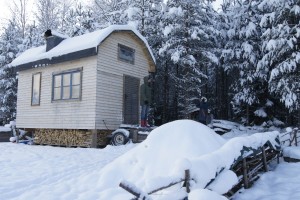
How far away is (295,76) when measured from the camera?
1545cm

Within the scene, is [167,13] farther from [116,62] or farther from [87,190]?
[87,190]

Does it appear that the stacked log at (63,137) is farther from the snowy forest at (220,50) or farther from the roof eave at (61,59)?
the snowy forest at (220,50)

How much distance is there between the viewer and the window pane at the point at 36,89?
16641mm

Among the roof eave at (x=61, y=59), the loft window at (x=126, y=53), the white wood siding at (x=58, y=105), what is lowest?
the white wood siding at (x=58, y=105)

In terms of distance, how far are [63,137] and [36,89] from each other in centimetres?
314

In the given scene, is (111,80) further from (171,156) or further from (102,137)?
(171,156)

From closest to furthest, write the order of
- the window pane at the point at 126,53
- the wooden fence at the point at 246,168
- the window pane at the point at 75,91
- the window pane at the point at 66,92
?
the wooden fence at the point at 246,168, the window pane at the point at 75,91, the window pane at the point at 66,92, the window pane at the point at 126,53

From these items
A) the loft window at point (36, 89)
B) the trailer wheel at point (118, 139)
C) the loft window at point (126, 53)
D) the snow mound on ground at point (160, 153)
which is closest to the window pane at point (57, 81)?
the loft window at point (36, 89)

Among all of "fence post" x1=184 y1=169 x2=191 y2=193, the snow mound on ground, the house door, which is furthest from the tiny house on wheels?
"fence post" x1=184 y1=169 x2=191 y2=193

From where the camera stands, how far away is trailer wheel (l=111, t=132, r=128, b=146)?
13828mm

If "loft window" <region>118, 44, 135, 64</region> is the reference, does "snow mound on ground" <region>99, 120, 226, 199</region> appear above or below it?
below

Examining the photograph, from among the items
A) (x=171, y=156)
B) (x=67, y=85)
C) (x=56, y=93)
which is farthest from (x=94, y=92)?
(x=171, y=156)

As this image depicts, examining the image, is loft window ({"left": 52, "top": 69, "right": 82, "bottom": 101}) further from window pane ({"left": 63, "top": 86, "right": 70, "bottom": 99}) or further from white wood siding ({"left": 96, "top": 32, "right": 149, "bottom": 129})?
white wood siding ({"left": 96, "top": 32, "right": 149, "bottom": 129})

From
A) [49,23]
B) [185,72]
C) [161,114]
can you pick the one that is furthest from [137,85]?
[49,23]
